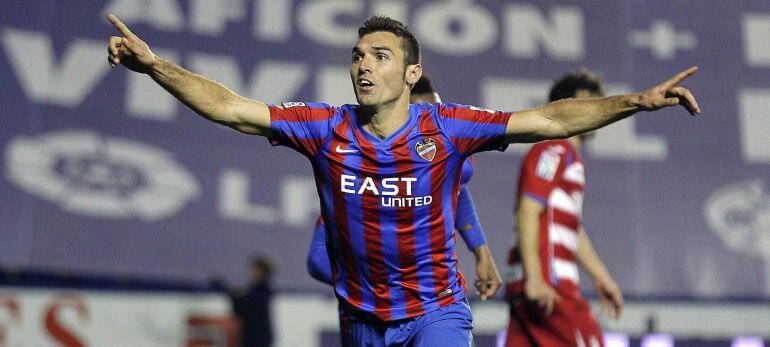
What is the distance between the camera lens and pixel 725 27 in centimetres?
1033

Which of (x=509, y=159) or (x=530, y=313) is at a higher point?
(x=509, y=159)

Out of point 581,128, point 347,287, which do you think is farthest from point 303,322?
point 581,128

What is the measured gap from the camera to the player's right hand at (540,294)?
13.5ft

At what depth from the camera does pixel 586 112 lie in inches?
125

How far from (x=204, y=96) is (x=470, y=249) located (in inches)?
64.5

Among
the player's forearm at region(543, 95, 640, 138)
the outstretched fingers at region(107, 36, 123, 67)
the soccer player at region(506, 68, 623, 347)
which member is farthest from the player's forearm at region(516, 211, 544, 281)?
the outstretched fingers at region(107, 36, 123, 67)

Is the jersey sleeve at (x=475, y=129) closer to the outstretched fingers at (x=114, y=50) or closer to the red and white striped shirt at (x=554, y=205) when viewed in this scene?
the red and white striped shirt at (x=554, y=205)

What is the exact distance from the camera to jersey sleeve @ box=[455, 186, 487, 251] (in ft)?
13.9

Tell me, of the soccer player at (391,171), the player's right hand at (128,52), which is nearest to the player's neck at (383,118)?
the soccer player at (391,171)

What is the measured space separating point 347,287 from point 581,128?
106cm

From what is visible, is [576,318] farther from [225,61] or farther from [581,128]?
[225,61]

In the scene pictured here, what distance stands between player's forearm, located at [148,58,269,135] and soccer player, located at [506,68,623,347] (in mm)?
1601

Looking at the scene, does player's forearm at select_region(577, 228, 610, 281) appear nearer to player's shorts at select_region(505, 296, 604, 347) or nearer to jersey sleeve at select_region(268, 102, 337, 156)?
player's shorts at select_region(505, 296, 604, 347)

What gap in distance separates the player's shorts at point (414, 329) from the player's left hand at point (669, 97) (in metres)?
1.03
